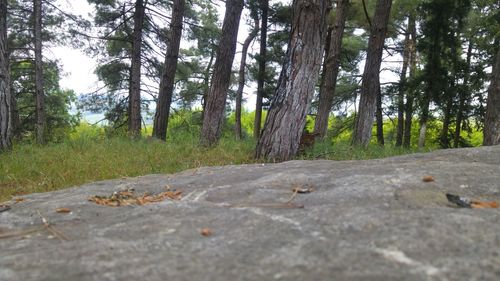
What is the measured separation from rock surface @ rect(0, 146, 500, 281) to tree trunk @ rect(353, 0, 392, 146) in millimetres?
7461

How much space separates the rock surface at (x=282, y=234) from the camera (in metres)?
1.24

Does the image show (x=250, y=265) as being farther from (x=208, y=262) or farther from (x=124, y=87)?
(x=124, y=87)

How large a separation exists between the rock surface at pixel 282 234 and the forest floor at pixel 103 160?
2.51m

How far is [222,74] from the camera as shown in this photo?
855 cm

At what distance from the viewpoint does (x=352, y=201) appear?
2033mm

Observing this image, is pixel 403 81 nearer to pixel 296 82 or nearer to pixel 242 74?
pixel 242 74

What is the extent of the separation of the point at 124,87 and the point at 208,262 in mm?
20272

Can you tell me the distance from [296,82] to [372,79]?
469 centimetres

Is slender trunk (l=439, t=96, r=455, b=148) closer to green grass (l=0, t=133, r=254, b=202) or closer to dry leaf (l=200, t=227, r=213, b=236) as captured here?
green grass (l=0, t=133, r=254, b=202)

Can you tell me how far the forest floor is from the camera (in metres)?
5.04

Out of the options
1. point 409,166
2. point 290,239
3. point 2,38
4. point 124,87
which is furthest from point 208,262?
point 124,87

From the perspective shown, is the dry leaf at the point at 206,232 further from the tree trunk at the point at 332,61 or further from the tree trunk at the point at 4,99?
the tree trunk at the point at 332,61

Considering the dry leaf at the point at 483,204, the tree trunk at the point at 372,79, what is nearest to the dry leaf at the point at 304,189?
the dry leaf at the point at 483,204

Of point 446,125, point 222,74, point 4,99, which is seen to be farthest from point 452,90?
point 4,99
